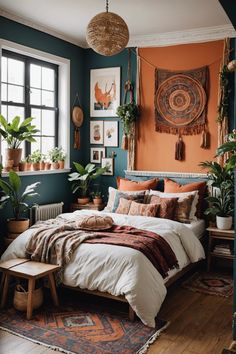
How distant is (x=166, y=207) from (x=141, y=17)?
8.02 ft

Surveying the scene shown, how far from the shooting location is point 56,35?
5879 millimetres

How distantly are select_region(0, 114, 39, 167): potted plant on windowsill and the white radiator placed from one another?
724 mm

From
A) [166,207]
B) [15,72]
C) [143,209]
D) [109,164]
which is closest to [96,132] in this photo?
[109,164]

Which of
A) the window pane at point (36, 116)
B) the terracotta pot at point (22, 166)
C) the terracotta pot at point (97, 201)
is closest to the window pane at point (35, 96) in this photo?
the window pane at point (36, 116)

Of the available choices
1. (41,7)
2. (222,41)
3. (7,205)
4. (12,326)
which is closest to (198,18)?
(222,41)

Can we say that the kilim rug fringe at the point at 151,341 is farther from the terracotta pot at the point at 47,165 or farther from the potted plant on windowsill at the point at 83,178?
the terracotta pot at the point at 47,165

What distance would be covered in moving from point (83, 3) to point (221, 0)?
7.64 feet

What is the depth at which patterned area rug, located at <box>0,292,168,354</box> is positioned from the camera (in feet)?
10.8

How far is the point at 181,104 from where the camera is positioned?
584 cm

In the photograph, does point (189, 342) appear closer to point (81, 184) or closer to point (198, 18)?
point (81, 184)

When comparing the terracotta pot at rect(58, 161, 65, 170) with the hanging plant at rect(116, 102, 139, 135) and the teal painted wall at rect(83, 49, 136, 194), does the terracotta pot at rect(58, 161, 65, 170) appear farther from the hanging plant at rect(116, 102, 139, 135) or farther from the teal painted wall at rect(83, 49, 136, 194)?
the hanging plant at rect(116, 102, 139, 135)

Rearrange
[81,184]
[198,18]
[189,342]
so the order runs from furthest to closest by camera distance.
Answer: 1. [81,184]
2. [198,18]
3. [189,342]

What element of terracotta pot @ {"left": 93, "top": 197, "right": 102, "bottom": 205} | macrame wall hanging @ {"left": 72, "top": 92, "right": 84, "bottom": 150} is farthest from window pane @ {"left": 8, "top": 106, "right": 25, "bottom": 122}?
terracotta pot @ {"left": 93, "top": 197, "right": 102, "bottom": 205}

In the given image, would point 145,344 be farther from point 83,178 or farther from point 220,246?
point 83,178
